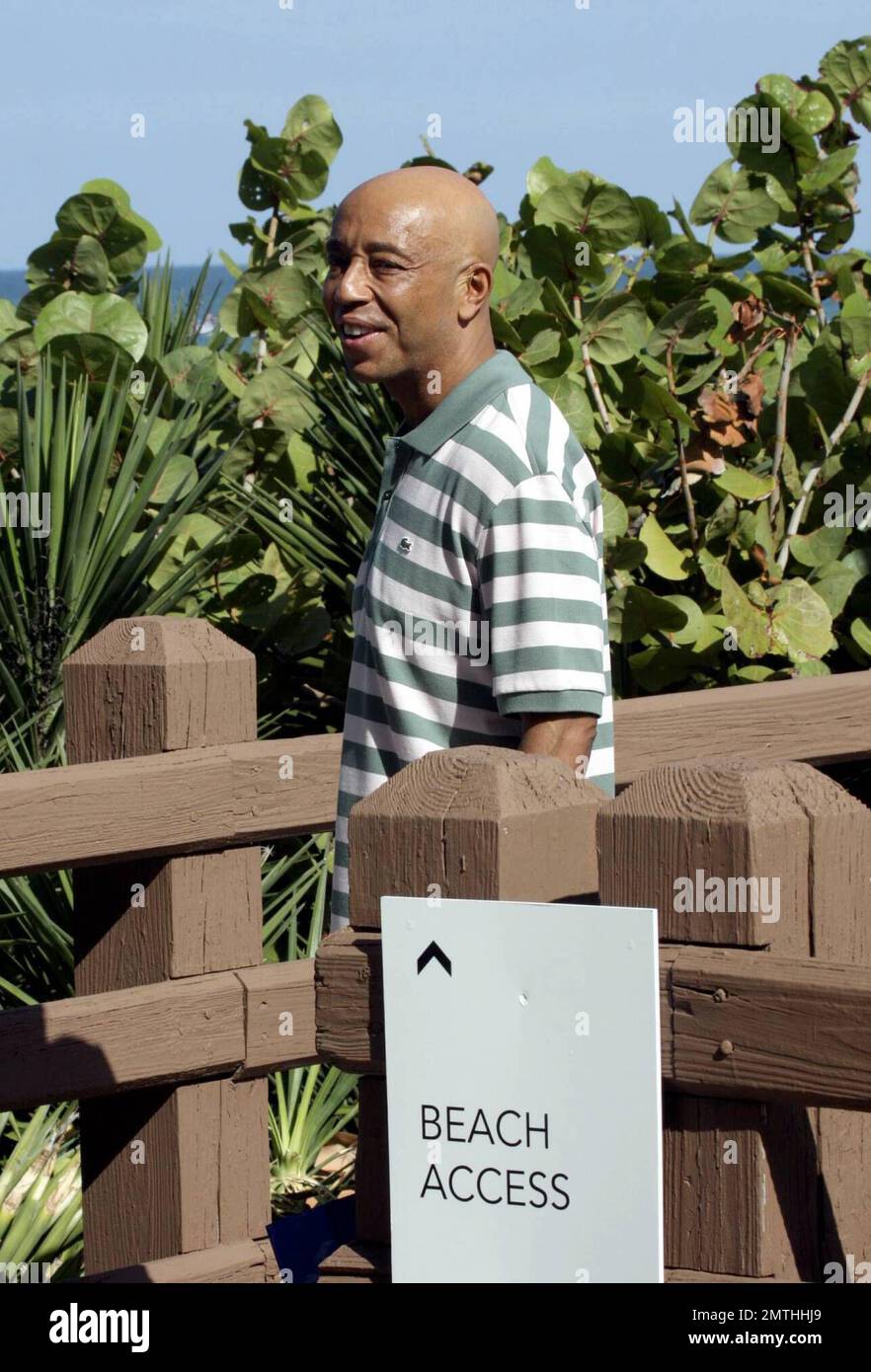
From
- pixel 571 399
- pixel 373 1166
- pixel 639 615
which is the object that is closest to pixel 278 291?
pixel 571 399

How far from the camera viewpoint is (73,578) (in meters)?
4.12

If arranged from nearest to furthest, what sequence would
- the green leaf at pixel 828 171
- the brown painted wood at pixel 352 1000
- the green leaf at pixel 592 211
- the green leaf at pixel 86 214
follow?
1. the brown painted wood at pixel 352 1000
2. the green leaf at pixel 592 211
3. the green leaf at pixel 828 171
4. the green leaf at pixel 86 214

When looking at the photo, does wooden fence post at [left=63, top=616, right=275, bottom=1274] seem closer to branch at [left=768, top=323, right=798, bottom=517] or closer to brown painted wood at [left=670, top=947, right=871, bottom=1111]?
brown painted wood at [left=670, top=947, right=871, bottom=1111]

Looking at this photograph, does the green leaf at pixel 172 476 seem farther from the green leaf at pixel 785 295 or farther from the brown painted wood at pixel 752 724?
the brown painted wood at pixel 752 724

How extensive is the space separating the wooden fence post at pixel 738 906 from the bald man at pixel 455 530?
627 mm

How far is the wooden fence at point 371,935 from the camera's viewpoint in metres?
1.29

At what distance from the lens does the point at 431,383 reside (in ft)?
7.08

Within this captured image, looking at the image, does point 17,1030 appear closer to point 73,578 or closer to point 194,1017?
point 194,1017

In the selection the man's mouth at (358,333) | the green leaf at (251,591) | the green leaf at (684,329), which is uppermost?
the green leaf at (684,329)

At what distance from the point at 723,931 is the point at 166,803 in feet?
4.18

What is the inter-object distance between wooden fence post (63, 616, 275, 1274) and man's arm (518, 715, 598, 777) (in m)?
0.68

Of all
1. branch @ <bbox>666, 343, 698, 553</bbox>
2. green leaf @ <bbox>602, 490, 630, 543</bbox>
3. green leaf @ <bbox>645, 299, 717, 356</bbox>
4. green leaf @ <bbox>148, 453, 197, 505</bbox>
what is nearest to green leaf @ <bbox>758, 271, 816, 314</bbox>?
green leaf @ <bbox>645, 299, 717, 356</bbox>

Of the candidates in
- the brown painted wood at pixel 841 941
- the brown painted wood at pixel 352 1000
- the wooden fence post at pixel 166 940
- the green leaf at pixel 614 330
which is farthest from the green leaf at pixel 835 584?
the brown painted wood at pixel 352 1000

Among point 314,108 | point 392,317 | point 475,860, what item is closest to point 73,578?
point 314,108
